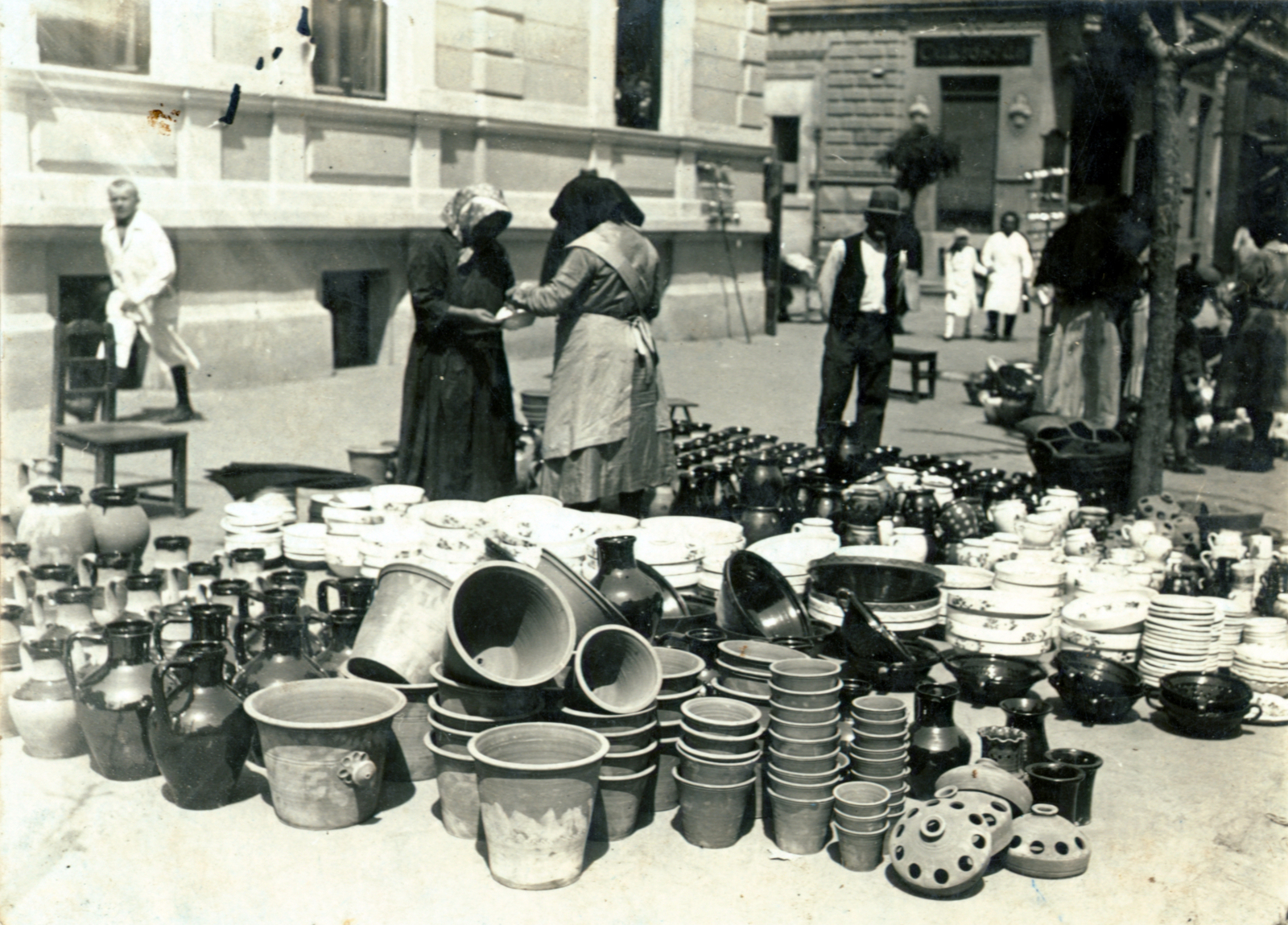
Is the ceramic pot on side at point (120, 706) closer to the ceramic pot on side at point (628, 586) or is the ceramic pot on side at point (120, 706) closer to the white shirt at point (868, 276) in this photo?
the ceramic pot on side at point (628, 586)

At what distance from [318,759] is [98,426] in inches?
173

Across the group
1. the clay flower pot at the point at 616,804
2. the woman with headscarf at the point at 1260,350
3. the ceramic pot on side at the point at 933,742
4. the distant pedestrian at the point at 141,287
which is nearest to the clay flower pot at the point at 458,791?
the clay flower pot at the point at 616,804

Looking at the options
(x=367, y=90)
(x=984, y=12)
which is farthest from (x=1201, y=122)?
(x=367, y=90)

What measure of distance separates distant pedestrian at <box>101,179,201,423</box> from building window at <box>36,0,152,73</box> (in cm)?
112

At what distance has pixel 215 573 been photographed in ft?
17.5

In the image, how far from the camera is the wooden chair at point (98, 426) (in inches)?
280

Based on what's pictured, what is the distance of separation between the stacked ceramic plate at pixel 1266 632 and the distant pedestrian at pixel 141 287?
25.7 feet


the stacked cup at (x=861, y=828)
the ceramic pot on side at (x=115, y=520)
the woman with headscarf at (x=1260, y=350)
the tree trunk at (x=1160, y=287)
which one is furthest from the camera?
the woman with headscarf at (x=1260, y=350)

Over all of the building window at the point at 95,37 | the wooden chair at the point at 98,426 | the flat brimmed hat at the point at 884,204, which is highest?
the building window at the point at 95,37

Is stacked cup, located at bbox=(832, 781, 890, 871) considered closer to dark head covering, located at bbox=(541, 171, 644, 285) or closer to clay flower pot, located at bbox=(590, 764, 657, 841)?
clay flower pot, located at bbox=(590, 764, 657, 841)

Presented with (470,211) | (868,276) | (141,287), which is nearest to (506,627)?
(470,211)

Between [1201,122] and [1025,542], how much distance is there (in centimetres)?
3250

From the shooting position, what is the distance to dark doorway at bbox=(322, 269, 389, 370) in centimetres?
1305

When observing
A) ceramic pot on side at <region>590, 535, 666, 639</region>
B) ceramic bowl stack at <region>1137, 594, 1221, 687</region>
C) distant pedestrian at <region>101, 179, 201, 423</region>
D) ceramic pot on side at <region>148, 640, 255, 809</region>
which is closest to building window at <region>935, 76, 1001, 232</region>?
distant pedestrian at <region>101, 179, 201, 423</region>
